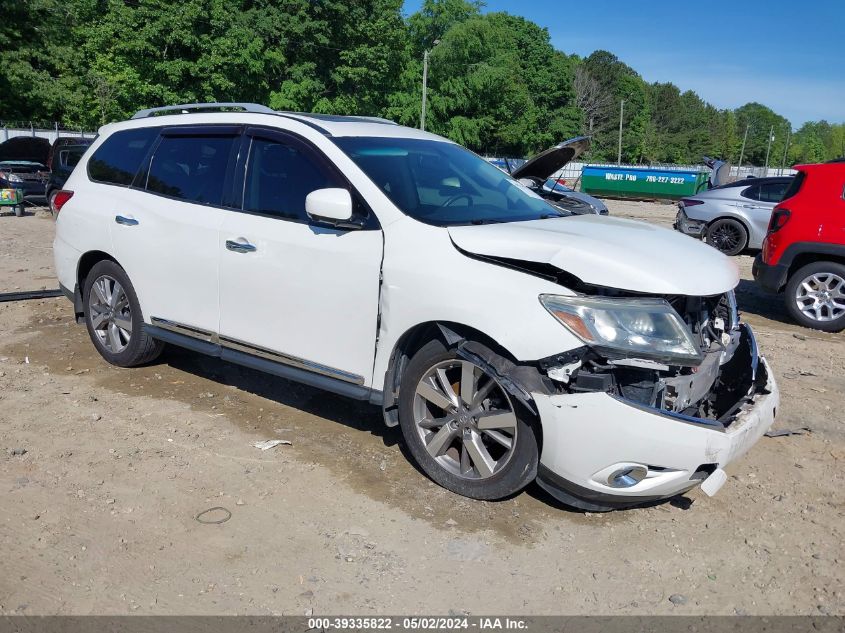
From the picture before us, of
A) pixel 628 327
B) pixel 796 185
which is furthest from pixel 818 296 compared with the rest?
pixel 628 327

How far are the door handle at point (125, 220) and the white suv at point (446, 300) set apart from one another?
0.02m

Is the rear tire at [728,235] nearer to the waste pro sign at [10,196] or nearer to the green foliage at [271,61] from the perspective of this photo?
the waste pro sign at [10,196]

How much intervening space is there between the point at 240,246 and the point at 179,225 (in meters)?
0.67

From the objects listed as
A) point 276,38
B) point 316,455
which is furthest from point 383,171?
point 276,38

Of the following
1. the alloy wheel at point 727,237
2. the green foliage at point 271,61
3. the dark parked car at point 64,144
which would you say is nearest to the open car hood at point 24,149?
the dark parked car at point 64,144

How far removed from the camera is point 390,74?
47188 millimetres

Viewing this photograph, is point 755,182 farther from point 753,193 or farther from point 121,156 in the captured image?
point 121,156

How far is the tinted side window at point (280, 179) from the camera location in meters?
4.41

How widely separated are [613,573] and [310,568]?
52.8 inches

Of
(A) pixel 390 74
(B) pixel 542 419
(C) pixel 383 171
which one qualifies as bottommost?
(B) pixel 542 419

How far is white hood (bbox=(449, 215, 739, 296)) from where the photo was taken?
11.3 ft

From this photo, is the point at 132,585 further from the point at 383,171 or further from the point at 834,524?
the point at 834,524

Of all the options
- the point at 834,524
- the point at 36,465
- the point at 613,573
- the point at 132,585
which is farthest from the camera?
the point at 36,465

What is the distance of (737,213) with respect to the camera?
47.2 feet
